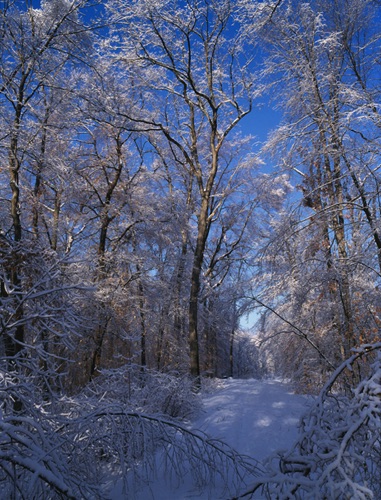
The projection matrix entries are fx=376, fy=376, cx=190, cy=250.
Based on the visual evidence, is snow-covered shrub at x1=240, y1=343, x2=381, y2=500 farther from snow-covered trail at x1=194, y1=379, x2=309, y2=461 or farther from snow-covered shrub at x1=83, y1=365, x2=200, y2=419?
snow-covered shrub at x1=83, y1=365, x2=200, y2=419

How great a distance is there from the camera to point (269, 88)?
344 inches

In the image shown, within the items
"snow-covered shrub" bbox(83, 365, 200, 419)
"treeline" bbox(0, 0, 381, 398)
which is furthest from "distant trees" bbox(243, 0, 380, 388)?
"snow-covered shrub" bbox(83, 365, 200, 419)

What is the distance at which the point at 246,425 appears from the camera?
5.45 metres

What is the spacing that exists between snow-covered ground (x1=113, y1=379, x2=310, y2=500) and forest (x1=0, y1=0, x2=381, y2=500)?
0.29 meters

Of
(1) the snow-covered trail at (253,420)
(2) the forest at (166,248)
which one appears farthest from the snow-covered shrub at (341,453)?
(1) the snow-covered trail at (253,420)

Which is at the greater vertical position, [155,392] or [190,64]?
[190,64]

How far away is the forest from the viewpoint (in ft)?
8.59

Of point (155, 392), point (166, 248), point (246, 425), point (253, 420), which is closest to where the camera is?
point (246, 425)

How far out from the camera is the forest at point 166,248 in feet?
8.59

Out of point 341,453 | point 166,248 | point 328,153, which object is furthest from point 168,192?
point 341,453

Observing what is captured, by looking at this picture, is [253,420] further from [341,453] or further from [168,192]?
[168,192]

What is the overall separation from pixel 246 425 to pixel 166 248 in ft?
33.9

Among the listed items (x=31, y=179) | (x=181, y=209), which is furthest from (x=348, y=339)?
(x=31, y=179)

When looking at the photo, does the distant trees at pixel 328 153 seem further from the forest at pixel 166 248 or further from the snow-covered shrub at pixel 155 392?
the snow-covered shrub at pixel 155 392
